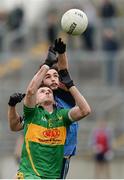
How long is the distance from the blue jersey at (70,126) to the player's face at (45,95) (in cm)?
22

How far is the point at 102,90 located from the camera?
25.9m

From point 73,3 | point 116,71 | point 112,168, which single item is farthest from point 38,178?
point 73,3


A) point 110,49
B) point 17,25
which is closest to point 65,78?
point 110,49

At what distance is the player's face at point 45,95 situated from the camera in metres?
12.7

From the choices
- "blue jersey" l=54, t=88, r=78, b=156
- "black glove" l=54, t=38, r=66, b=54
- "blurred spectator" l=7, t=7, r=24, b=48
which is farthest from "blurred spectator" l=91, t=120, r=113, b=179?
"black glove" l=54, t=38, r=66, b=54

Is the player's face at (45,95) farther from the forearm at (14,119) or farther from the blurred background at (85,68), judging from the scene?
the blurred background at (85,68)

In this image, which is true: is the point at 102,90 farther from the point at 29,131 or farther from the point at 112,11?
the point at 29,131

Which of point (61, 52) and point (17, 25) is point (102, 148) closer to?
point (17, 25)

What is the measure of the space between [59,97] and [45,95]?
43 cm

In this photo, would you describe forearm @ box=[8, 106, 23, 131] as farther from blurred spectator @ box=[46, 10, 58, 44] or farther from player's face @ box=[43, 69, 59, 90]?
blurred spectator @ box=[46, 10, 58, 44]

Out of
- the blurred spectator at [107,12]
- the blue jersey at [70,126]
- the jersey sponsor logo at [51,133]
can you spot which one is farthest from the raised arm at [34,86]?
the blurred spectator at [107,12]

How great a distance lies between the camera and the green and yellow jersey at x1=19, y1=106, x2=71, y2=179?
12508 millimetres

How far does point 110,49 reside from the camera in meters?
26.0

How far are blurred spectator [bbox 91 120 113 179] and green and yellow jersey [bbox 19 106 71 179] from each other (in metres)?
10.2
